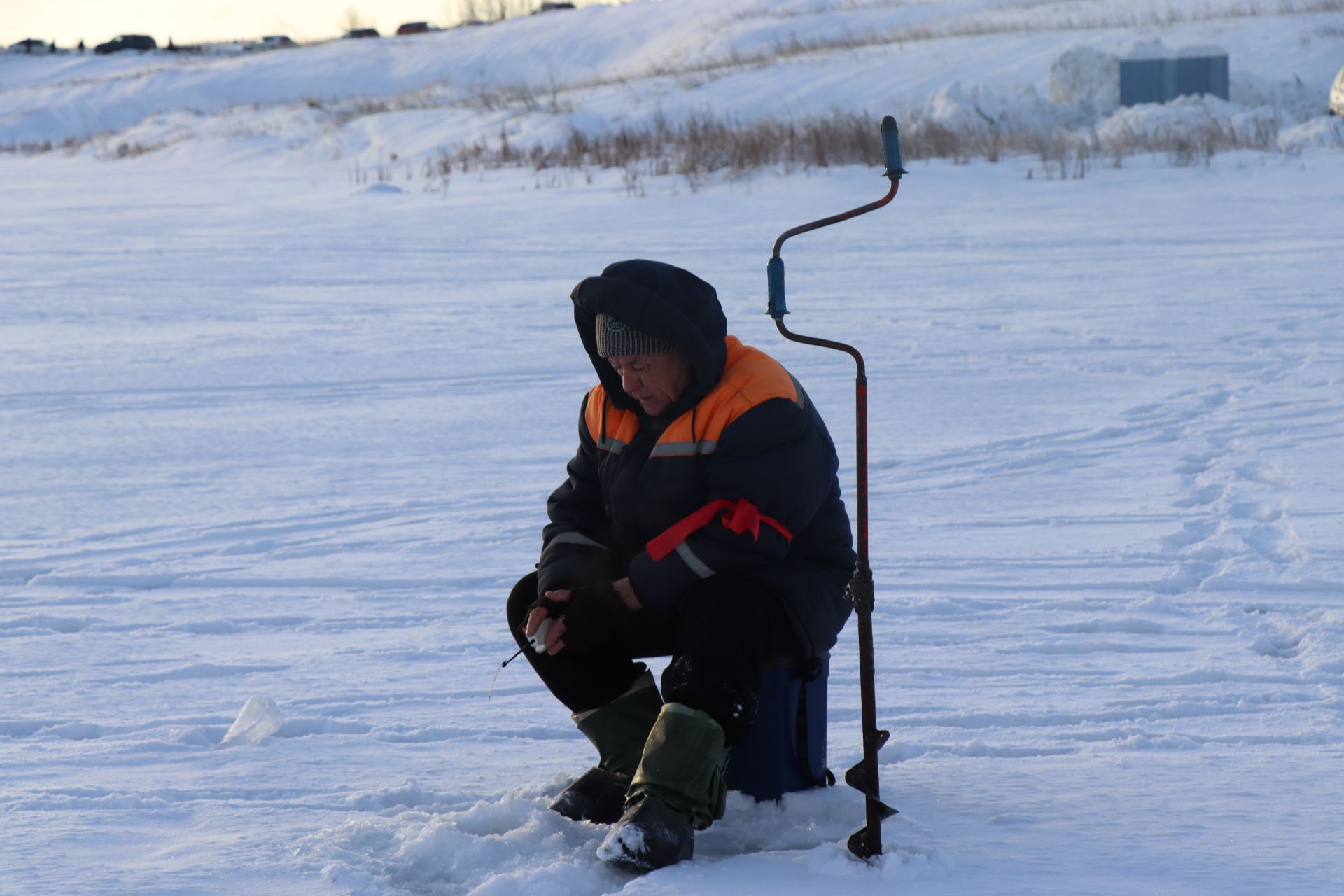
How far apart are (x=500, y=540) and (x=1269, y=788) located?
2.74 m

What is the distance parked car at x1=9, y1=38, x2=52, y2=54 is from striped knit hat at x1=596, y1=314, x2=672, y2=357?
2690 inches

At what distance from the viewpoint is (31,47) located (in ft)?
207

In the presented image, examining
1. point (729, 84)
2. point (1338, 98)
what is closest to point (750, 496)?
point (1338, 98)

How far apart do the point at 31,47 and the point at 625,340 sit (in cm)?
6978

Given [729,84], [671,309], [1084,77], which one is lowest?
[671,309]

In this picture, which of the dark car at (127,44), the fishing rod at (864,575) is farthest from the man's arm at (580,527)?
the dark car at (127,44)

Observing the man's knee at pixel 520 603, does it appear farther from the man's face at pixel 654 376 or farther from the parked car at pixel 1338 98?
the parked car at pixel 1338 98

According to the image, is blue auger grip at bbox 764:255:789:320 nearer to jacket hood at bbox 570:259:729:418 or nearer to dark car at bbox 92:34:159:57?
jacket hood at bbox 570:259:729:418

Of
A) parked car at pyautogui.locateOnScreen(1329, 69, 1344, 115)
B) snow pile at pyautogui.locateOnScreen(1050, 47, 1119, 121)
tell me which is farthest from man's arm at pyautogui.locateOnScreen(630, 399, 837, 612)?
snow pile at pyautogui.locateOnScreen(1050, 47, 1119, 121)

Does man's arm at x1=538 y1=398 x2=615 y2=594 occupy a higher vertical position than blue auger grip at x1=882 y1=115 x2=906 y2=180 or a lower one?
A: lower

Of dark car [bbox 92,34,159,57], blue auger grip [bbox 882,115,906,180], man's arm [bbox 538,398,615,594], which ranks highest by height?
dark car [bbox 92,34,159,57]

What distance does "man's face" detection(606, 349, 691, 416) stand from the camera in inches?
99.2

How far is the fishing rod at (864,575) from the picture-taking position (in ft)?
7.30

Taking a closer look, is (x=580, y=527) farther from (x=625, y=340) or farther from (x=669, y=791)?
(x=669, y=791)
